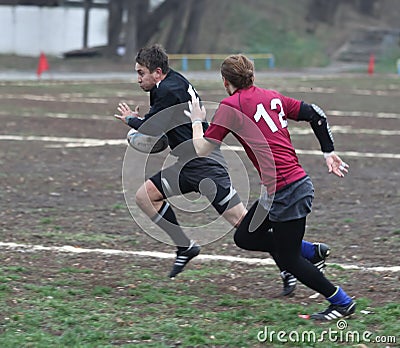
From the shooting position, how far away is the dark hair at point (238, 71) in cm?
607

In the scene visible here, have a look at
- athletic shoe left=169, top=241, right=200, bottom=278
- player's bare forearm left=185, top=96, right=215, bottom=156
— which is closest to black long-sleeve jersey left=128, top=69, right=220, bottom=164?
player's bare forearm left=185, top=96, right=215, bottom=156

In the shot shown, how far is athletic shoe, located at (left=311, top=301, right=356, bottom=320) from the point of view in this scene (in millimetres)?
6039

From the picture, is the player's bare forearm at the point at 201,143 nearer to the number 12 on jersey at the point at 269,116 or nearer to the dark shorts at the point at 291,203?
the number 12 on jersey at the point at 269,116

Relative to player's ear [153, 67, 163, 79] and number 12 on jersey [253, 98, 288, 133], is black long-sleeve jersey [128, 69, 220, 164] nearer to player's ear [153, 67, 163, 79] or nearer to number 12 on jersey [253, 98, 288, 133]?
player's ear [153, 67, 163, 79]

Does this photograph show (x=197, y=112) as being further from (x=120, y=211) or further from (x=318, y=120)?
(x=120, y=211)

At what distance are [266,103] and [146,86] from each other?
1.30 meters

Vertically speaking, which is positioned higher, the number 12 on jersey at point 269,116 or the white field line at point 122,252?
the number 12 on jersey at point 269,116

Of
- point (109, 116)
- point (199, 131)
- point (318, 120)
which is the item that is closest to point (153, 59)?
point (199, 131)

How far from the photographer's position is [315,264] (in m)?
6.62

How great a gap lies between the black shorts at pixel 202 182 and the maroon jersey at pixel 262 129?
3.17 ft

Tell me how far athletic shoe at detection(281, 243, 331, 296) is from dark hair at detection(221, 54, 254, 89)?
1.33 meters

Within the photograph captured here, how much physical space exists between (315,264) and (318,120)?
3.52 feet

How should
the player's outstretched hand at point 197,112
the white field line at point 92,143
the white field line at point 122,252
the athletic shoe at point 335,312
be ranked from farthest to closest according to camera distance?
the white field line at point 92,143 < the white field line at point 122,252 < the player's outstretched hand at point 197,112 < the athletic shoe at point 335,312

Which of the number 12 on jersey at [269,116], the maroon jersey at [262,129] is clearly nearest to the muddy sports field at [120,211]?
the maroon jersey at [262,129]
